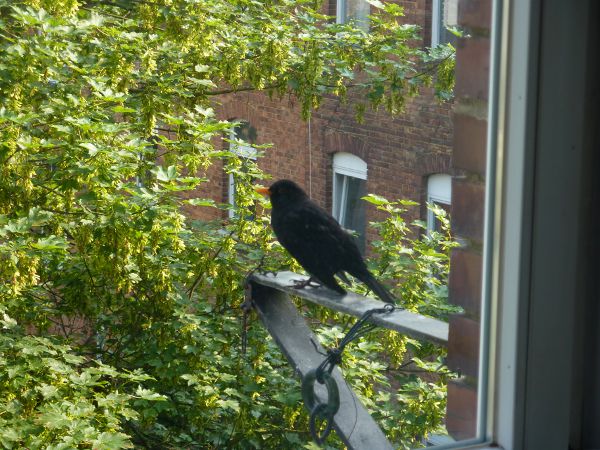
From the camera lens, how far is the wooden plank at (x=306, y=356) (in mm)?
1584

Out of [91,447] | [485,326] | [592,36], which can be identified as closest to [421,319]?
[485,326]

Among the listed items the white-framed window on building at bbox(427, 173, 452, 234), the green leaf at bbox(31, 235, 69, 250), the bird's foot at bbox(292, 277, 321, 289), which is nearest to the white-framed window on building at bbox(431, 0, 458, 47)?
the white-framed window on building at bbox(427, 173, 452, 234)

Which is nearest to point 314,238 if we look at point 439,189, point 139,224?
point 139,224

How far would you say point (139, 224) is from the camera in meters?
2.90

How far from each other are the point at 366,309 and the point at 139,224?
1.46 metres

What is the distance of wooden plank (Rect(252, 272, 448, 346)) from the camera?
4.33 ft

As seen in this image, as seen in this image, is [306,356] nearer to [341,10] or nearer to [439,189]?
[439,189]

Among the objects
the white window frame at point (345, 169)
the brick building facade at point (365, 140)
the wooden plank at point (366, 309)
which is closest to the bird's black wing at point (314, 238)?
the wooden plank at point (366, 309)

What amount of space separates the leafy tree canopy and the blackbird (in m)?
0.52

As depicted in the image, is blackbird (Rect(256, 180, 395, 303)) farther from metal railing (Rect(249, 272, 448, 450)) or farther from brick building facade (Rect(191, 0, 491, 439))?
brick building facade (Rect(191, 0, 491, 439))

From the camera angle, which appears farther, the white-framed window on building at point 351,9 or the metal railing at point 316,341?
the white-framed window on building at point 351,9

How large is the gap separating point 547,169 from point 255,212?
2.66 metres

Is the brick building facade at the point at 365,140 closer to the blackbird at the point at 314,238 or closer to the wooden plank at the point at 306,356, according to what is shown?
the blackbird at the point at 314,238

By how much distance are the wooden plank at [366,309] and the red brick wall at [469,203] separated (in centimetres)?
8
